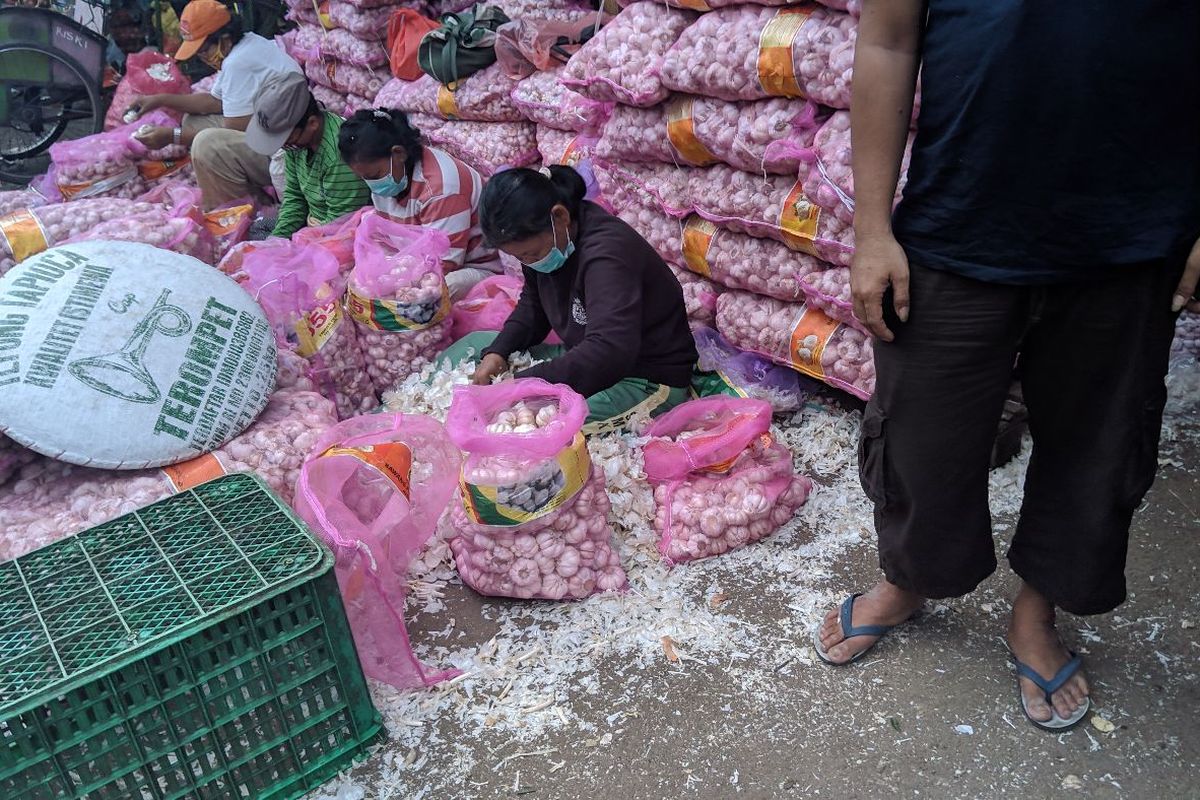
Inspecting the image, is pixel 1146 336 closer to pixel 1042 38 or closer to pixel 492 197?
pixel 1042 38

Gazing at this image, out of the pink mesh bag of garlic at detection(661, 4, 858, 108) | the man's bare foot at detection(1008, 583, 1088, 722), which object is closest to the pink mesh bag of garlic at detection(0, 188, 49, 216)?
the pink mesh bag of garlic at detection(661, 4, 858, 108)

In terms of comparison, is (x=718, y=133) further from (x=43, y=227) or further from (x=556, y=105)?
(x=43, y=227)

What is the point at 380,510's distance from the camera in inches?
90.0

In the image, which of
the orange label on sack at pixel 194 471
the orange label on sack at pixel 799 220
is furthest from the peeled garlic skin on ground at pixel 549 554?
the orange label on sack at pixel 799 220

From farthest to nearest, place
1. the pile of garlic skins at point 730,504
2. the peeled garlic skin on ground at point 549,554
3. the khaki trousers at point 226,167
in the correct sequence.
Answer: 1. the khaki trousers at point 226,167
2. the pile of garlic skins at point 730,504
3. the peeled garlic skin on ground at point 549,554

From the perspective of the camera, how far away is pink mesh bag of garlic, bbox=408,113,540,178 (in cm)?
443

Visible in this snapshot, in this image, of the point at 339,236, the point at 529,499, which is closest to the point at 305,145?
the point at 339,236

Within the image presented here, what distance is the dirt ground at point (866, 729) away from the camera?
1.75m

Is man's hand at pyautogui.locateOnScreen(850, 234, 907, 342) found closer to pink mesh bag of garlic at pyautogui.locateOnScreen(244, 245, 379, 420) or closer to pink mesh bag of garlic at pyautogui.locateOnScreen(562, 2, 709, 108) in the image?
pink mesh bag of garlic at pyautogui.locateOnScreen(562, 2, 709, 108)

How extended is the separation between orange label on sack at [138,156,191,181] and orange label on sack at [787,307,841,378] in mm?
4441

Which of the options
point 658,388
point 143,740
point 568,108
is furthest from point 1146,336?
point 568,108

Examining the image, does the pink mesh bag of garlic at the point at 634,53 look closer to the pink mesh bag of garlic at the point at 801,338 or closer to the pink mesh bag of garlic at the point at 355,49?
the pink mesh bag of garlic at the point at 801,338

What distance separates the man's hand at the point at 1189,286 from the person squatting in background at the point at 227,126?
A: 15.7 ft

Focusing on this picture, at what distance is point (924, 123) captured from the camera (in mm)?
1444
